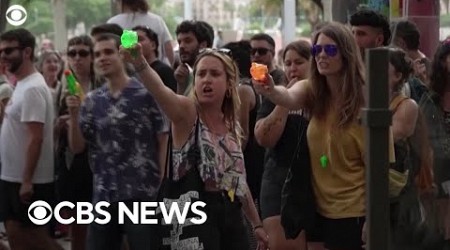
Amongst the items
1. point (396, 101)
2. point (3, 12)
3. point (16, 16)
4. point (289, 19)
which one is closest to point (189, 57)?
point (396, 101)

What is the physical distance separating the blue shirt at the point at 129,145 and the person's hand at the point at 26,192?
113cm

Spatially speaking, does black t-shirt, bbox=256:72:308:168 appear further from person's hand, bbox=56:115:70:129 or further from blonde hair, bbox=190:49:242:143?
person's hand, bbox=56:115:70:129

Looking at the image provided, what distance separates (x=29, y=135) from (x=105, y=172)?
1.29 meters

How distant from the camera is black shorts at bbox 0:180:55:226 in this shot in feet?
24.8

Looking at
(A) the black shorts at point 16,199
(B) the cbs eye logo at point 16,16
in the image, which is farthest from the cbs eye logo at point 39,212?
(B) the cbs eye logo at point 16,16

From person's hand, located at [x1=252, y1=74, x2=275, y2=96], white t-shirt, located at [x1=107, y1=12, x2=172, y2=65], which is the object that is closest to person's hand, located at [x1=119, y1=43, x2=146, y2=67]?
person's hand, located at [x1=252, y1=74, x2=275, y2=96]

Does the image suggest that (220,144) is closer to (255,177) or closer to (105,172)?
(105,172)

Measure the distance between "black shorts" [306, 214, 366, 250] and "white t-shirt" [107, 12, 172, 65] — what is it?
4595 millimetres

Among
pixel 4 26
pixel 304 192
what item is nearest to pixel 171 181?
pixel 304 192

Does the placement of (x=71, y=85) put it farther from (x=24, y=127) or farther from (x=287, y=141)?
(x=287, y=141)

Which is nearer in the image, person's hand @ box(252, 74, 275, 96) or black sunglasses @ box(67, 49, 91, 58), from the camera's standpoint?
person's hand @ box(252, 74, 275, 96)

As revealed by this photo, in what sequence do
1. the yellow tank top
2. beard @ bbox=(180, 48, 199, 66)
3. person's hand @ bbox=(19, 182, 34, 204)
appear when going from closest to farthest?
the yellow tank top, person's hand @ bbox=(19, 182, 34, 204), beard @ bbox=(180, 48, 199, 66)

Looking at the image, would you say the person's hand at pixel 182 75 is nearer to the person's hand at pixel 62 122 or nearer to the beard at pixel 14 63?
the person's hand at pixel 62 122

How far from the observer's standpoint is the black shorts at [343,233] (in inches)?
216
